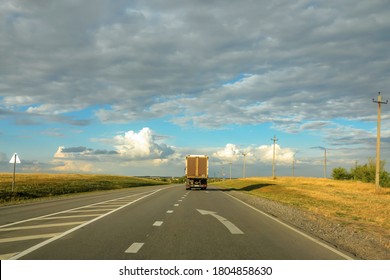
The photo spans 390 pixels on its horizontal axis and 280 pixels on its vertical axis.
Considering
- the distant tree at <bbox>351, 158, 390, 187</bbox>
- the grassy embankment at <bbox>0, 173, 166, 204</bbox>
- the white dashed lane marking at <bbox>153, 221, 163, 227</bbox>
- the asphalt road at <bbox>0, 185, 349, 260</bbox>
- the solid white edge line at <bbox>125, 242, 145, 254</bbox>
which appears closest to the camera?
the asphalt road at <bbox>0, 185, 349, 260</bbox>

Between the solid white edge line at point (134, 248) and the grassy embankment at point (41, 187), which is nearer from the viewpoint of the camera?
the solid white edge line at point (134, 248)

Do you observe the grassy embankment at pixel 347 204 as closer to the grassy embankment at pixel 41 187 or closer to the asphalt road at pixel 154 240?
the asphalt road at pixel 154 240

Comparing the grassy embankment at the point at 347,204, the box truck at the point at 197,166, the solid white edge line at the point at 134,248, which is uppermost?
the box truck at the point at 197,166

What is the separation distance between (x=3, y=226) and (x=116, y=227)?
356 cm

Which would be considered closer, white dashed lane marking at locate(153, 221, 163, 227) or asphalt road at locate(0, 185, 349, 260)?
asphalt road at locate(0, 185, 349, 260)

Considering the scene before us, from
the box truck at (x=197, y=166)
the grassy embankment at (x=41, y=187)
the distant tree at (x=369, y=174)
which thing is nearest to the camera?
the grassy embankment at (x=41, y=187)

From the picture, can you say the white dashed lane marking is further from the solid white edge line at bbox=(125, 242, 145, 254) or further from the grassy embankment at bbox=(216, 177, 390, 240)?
the grassy embankment at bbox=(216, 177, 390, 240)

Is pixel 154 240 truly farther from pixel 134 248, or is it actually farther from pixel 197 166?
pixel 197 166

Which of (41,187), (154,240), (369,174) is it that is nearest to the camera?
(154,240)

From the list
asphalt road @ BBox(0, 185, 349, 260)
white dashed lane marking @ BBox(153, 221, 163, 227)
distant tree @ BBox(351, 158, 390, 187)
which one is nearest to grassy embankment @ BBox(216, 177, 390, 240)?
asphalt road @ BBox(0, 185, 349, 260)

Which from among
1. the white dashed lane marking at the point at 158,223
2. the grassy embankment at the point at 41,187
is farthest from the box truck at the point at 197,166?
the white dashed lane marking at the point at 158,223

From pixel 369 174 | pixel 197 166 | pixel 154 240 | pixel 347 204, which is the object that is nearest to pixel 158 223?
pixel 154 240

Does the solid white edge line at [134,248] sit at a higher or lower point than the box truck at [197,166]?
lower
